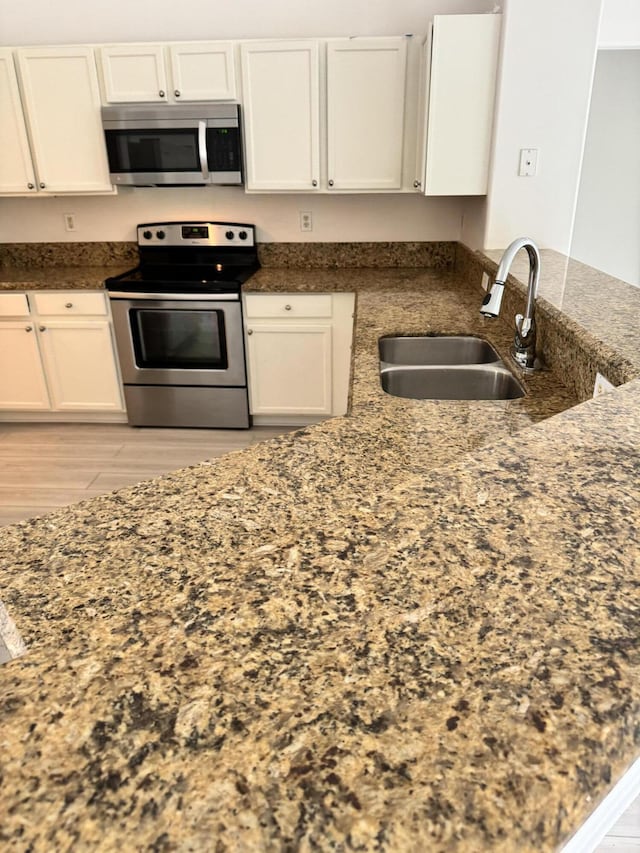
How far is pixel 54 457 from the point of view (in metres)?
3.38

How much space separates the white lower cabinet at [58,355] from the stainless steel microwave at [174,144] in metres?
0.74

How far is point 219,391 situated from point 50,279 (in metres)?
1.17

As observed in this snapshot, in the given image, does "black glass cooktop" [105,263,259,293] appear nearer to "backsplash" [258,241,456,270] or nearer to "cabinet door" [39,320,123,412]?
"backsplash" [258,241,456,270]

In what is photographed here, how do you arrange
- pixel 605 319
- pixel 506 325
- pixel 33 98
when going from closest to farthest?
pixel 605 319 < pixel 506 325 < pixel 33 98

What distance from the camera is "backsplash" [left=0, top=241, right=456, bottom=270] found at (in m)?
3.73

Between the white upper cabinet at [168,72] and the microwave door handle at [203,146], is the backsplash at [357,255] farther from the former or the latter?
the white upper cabinet at [168,72]

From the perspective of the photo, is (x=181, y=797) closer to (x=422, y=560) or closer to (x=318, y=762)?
(x=318, y=762)

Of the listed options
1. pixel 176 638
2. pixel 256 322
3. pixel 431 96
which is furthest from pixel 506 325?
pixel 176 638

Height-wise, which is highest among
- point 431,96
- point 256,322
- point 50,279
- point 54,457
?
point 431,96

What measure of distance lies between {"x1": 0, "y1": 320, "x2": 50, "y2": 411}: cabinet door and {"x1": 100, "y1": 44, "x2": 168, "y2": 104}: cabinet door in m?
1.36

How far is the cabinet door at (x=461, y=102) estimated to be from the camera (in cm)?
274

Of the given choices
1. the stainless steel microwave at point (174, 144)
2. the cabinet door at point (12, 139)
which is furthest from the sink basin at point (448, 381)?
the cabinet door at point (12, 139)

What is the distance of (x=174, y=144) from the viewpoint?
3.26m

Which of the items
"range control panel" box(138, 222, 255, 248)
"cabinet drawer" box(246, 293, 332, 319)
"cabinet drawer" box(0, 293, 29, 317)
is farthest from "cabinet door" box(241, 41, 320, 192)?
"cabinet drawer" box(0, 293, 29, 317)
